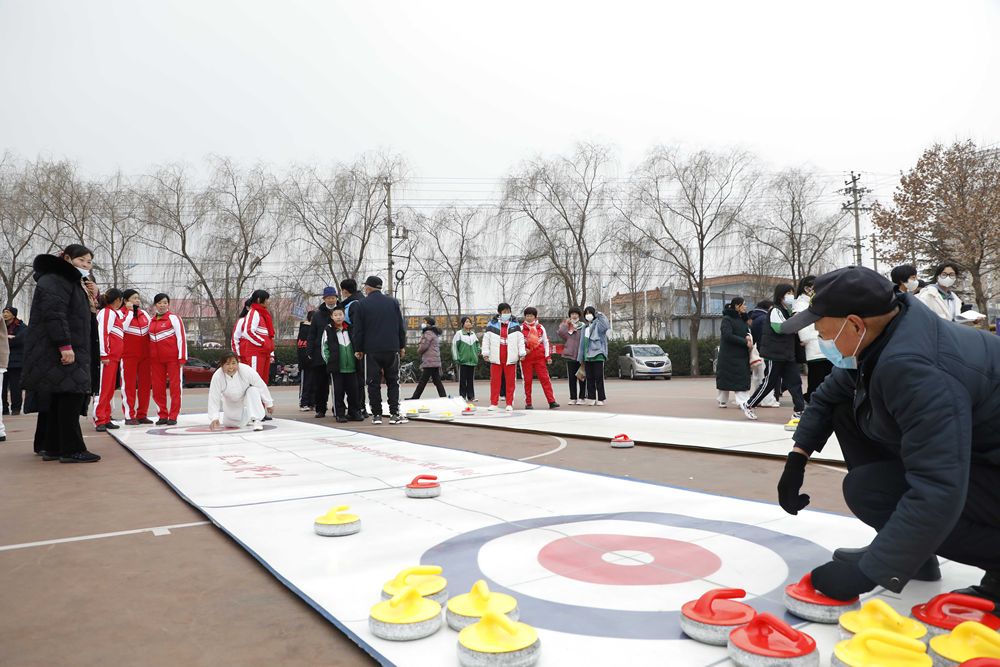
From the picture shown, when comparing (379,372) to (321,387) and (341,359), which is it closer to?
(341,359)

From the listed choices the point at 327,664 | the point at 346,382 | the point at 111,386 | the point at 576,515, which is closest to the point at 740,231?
the point at 346,382

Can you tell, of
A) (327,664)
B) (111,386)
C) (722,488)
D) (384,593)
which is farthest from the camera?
(111,386)

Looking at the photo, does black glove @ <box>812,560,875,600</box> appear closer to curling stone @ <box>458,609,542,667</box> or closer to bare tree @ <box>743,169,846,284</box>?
curling stone @ <box>458,609,542,667</box>

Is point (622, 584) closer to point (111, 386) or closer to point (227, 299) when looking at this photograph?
point (111, 386)

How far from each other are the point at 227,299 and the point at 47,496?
27434 millimetres

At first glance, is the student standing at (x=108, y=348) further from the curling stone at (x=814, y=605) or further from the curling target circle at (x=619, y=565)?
the curling stone at (x=814, y=605)

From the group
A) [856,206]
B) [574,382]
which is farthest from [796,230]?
[574,382]

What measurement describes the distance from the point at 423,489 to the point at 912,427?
2.95 meters

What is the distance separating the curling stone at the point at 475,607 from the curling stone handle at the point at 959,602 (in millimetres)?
1335

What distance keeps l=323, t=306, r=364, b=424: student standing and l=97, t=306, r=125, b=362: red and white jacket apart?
2.81 meters

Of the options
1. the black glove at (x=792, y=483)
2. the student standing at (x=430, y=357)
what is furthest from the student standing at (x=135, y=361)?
the black glove at (x=792, y=483)

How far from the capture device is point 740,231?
31453 millimetres

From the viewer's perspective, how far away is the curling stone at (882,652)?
5.80 feet

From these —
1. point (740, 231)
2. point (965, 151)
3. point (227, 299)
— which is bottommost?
point (227, 299)
